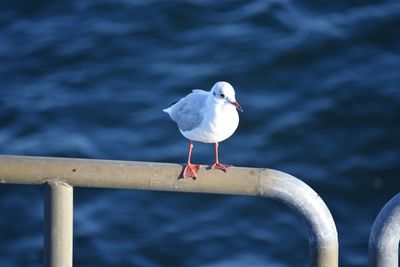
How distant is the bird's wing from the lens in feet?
15.2

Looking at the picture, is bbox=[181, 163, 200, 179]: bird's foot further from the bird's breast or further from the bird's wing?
the bird's wing

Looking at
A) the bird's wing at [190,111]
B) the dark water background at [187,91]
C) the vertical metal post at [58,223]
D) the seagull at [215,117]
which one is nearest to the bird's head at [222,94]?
the seagull at [215,117]

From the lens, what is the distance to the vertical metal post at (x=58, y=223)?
2998 millimetres

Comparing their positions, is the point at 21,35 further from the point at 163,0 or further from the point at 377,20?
the point at 377,20

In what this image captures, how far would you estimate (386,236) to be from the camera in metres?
2.88

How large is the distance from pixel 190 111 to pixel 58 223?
72.4 inches

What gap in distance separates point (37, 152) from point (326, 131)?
2530 millimetres

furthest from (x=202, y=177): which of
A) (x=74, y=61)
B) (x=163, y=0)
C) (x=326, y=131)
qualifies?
(x=163, y=0)

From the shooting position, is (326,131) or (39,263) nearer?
(39,263)

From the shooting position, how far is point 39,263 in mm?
7750

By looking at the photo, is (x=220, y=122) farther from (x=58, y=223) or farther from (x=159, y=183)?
(x=58, y=223)

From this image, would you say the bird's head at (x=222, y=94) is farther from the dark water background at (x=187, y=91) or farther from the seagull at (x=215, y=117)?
the dark water background at (x=187, y=91)

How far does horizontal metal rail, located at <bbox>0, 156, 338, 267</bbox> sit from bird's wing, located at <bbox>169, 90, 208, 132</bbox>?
1.57 m

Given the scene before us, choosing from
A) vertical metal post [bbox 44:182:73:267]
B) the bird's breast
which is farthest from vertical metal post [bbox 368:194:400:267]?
the bird's breast
